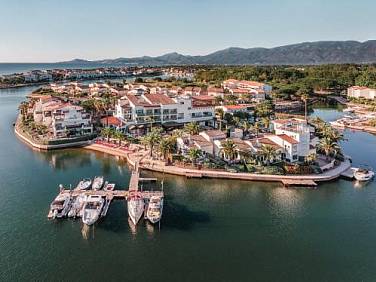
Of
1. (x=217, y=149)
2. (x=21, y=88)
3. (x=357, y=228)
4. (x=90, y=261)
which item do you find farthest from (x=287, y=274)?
(x=21, y=88)

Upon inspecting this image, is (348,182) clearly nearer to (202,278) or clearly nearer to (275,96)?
(202,278)

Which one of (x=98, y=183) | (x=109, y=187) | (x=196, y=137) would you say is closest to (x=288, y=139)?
(x=196, y=137)

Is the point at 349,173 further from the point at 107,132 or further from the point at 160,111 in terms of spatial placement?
the point at 107,132

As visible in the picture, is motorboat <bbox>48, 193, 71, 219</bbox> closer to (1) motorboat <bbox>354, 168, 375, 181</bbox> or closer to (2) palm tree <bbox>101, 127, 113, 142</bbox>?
(2) palm tree <bbox>101, 127, 113, 142</bbox>

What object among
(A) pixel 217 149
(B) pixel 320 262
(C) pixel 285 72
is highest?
(C) pixel 285 72

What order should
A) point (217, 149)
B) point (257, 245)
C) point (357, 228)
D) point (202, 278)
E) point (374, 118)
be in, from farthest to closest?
point (374, 118), point (217, 149), point (357, 228), point (257, 245), point (202, 278)

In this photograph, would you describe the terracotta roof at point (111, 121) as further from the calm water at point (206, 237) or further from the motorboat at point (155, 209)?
the motorboat at point (155, 209)

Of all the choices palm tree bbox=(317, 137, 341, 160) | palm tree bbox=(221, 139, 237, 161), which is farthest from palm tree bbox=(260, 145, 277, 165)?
palm tree bbox=(317, 137, 341, 160)

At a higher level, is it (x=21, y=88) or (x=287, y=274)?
(x=21, y=88)
